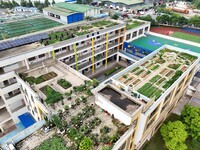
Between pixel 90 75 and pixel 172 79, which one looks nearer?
pixel 172 79

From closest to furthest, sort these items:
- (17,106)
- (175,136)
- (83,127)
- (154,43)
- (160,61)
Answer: (83,127) → (175,136) → (17,106) → (160,61) → (154,43)

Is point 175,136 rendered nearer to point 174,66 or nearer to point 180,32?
→ point 174,66

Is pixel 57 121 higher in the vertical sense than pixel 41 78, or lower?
lower

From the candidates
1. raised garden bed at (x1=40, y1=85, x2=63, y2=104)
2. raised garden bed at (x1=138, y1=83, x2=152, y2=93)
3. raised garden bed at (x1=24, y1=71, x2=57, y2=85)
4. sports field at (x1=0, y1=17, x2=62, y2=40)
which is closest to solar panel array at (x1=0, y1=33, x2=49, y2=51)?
sports field at (x1=0, y1=17, x2=62, y2=40)

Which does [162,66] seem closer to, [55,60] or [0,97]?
[55,60]

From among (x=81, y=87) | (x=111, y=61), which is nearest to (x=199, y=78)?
(x=111, y=61)

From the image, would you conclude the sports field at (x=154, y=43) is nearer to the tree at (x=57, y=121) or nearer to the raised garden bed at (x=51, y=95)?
the raised garden bed at (x=51, y=95)

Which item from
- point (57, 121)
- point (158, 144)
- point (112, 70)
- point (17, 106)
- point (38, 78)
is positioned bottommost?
point (158, 144)

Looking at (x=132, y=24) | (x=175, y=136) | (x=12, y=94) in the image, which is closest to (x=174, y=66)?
(x=175, y=136)

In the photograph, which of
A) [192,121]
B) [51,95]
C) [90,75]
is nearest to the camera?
[51,95]
